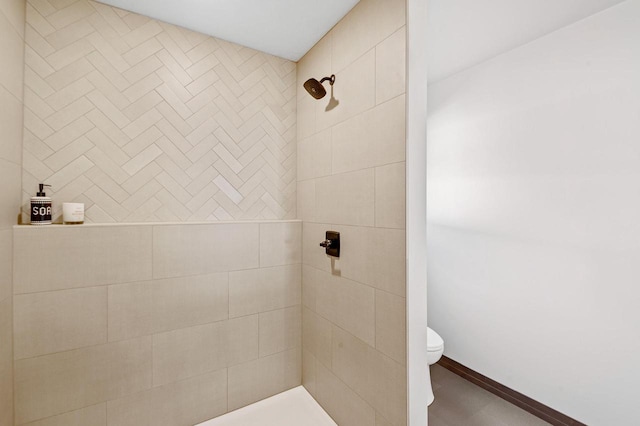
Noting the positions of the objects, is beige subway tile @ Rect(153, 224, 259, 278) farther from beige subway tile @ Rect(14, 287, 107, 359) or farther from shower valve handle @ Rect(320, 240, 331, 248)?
shower valve handle @ Rect(320, 240, 331, 248)

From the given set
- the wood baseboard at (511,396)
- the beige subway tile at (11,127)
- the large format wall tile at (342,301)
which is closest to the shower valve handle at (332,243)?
the large format wall tile at (342,301)

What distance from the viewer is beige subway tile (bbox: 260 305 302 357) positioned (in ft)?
5.55

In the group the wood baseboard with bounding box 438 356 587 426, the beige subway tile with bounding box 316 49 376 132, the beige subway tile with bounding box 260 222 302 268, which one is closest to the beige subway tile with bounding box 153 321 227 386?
the beige subway tile with bounding box 260 222 302 268

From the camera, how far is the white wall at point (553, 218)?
4.80 ft

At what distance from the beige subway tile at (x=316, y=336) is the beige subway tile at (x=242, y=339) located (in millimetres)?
328

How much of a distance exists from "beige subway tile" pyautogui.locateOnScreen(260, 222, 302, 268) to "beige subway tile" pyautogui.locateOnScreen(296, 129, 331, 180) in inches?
14.9

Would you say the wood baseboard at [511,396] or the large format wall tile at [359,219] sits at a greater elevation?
the large format wall tile at [359,219]

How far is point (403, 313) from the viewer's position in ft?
3.58

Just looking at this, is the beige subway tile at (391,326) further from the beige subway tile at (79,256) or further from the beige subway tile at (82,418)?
the beige subway tile at (82,418)

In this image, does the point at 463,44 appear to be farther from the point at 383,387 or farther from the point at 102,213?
the point at 102,213

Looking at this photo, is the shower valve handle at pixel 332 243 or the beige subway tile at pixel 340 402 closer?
the beige subway tile at pixel 340 402

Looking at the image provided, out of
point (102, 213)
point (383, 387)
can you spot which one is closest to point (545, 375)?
point (383, 387)

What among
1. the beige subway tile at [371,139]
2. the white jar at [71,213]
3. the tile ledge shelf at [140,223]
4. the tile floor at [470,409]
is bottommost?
the tile floor at [470,409]

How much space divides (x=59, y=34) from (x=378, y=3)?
1.55 m
